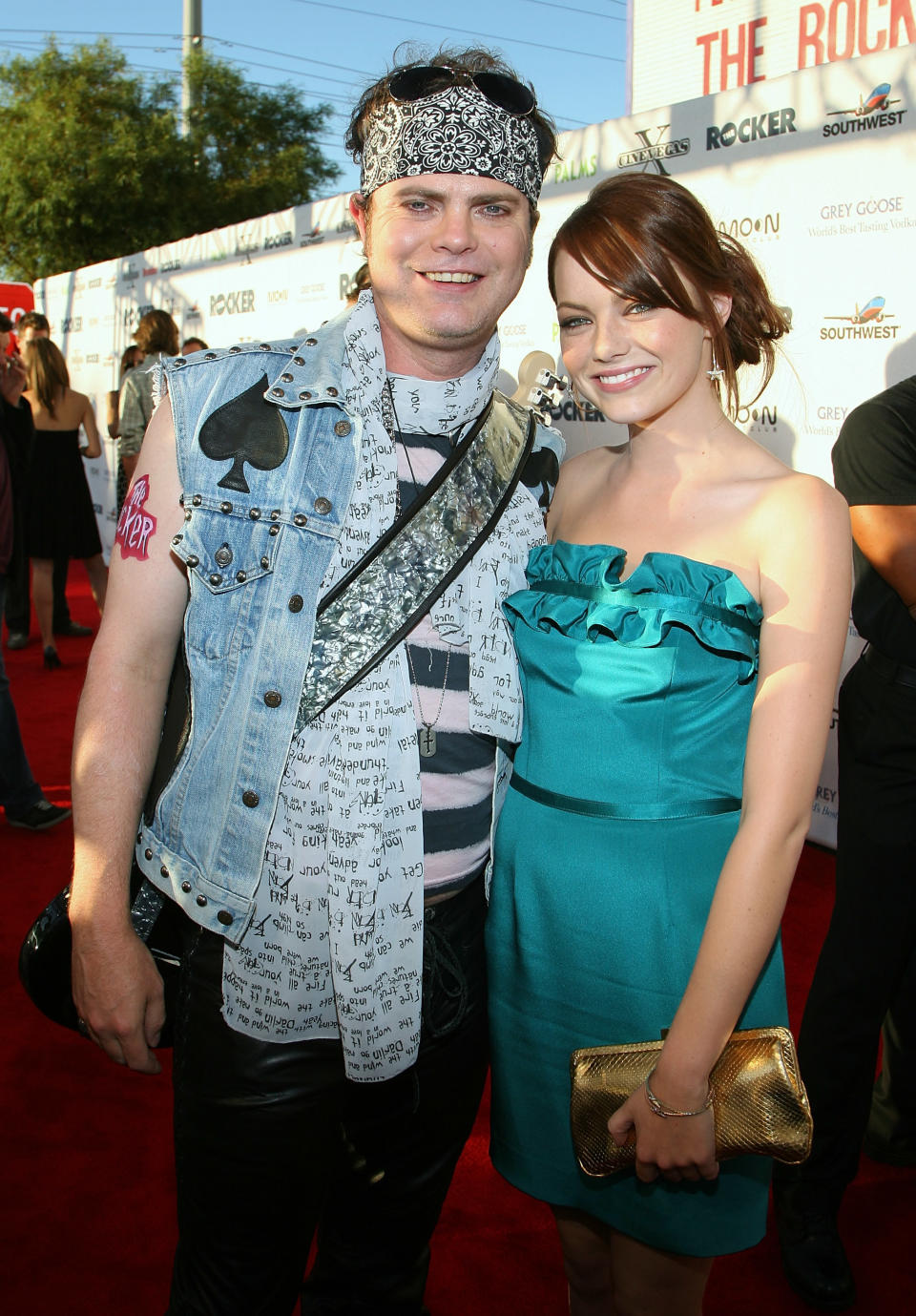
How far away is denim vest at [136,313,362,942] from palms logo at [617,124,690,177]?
392 cm

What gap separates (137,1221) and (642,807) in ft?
5.76

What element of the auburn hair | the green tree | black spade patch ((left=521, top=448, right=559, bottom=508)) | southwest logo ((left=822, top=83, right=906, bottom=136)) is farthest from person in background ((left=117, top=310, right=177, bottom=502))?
the green tree

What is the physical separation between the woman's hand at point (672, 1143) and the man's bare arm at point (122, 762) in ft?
2.35

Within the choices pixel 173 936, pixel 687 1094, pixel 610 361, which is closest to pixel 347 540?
pixel 610 361

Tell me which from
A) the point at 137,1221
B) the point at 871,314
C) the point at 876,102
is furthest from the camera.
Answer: the point at 871,314

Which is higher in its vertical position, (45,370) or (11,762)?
(45,370)

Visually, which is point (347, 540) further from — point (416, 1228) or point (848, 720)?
point (848, 720)

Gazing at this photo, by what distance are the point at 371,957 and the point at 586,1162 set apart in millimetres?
448

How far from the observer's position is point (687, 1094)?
4.60 ft

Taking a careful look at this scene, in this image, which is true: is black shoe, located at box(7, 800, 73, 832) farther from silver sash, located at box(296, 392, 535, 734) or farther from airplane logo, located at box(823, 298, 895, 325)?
airplane logo, located at box(823, 298, 895, 325)

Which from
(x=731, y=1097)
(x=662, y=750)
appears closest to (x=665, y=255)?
(x=662, y=750)

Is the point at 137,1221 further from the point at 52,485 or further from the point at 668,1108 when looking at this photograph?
the point at 52,485

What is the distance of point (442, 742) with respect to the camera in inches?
62.1

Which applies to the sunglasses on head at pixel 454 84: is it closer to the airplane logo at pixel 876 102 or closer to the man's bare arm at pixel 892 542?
the man's bare arm at pixel 892 542
